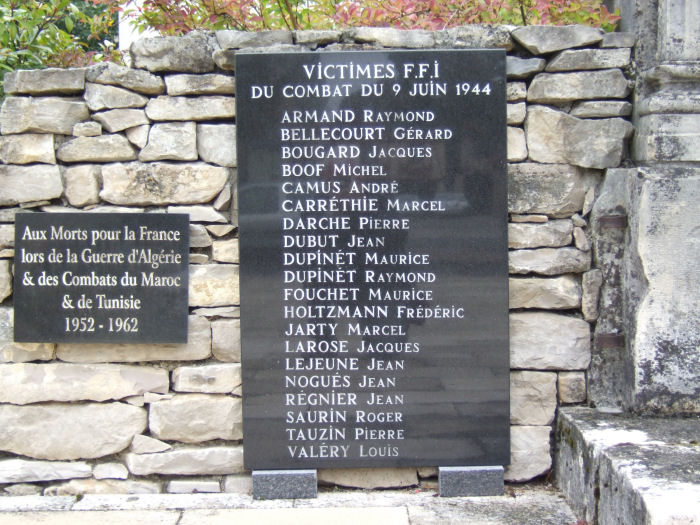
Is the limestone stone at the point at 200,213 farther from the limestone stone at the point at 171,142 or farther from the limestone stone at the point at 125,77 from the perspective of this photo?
the limestone stone at the point at 125,77

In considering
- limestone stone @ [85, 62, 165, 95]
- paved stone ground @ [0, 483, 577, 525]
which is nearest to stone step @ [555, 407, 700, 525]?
paved stone ground @ [0, 483, 577, 525]

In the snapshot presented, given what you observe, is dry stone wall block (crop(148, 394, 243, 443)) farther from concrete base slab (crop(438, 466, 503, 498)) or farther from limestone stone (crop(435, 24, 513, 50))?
limestone stone (crop(435, 24, 513, 50))

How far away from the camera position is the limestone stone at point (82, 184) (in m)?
3.10

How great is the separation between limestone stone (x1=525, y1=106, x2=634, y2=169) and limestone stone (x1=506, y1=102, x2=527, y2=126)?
0.12ft

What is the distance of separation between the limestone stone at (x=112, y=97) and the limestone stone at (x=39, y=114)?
0.07 meters

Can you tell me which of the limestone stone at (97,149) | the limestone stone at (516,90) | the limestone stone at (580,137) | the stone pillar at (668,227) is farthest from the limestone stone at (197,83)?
the stone pillar at (668,227)

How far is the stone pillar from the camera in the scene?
2.89 meters

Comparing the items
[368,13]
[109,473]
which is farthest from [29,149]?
[368,13]

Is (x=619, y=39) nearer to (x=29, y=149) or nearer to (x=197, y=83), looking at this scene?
(x=197, y=83)

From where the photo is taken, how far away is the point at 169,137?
10.1 feet

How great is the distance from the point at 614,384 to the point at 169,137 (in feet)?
7.41

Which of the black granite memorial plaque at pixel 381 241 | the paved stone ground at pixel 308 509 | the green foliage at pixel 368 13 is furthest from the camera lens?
the green foliage at pixel 368 13

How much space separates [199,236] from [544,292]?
1.55 metres

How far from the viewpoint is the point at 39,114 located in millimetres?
3088
